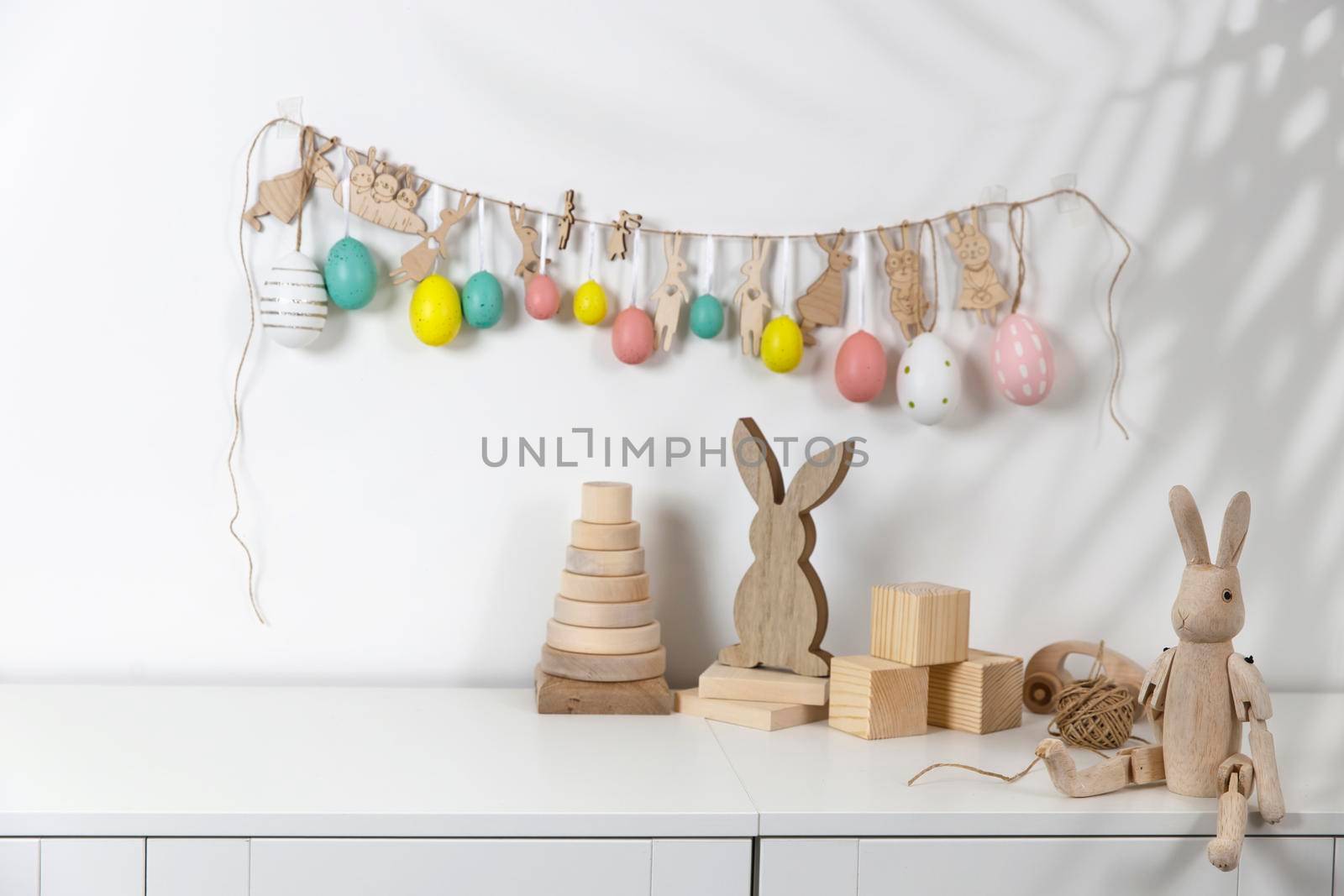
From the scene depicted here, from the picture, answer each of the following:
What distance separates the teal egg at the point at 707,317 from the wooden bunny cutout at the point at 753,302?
0.03 m

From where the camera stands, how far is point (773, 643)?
132 centimetres

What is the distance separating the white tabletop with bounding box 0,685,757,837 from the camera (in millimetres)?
989

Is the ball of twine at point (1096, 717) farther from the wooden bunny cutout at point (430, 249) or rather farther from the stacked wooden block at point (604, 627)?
the wooden bunny cutout at point (430, 249)

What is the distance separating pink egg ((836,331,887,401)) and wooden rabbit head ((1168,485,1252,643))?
0.40m

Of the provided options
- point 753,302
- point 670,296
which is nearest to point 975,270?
point 753,302

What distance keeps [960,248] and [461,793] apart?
87cm

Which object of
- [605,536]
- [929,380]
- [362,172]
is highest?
[362,172]

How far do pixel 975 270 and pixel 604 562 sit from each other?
0.58 m

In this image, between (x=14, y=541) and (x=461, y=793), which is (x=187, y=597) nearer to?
(x=14, y=541)

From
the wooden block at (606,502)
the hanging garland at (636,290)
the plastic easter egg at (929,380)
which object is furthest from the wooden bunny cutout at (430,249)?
the plastic easter egg at (929,380)

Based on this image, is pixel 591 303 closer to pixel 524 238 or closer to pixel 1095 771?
pixel 524 238

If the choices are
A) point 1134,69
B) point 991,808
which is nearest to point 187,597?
point 991,808

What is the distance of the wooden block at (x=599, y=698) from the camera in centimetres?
128

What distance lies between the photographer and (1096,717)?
48.1 inches
